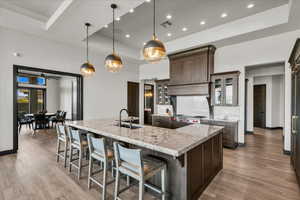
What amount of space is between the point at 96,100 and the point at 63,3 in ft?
A: 10.4

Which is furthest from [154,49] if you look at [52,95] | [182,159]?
[52,95]

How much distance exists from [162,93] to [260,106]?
5419 mm

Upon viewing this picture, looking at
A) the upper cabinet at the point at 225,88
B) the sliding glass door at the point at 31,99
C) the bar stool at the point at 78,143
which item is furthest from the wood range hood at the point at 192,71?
the sliding glass door at the point at 31,99

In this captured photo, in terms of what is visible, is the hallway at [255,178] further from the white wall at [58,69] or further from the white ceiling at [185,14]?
the white wall at [58,69]

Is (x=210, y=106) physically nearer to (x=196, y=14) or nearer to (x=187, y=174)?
(x=196, y=14)

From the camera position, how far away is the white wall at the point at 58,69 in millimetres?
3652

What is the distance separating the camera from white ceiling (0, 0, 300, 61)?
3.05 metres

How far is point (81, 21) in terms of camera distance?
11.2ft

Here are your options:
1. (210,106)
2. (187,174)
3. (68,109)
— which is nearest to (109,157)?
(187,174)

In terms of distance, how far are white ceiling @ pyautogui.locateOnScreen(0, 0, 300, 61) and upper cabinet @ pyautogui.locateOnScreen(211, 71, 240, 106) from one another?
1013mm

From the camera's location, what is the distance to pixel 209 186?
2.29m

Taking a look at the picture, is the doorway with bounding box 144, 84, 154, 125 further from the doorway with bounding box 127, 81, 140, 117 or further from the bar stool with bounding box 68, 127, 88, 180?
the bar stool with bounding box 68, 127, 88, 180

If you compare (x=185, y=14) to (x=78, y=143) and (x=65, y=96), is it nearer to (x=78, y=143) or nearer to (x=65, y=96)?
(x=78, y=143)

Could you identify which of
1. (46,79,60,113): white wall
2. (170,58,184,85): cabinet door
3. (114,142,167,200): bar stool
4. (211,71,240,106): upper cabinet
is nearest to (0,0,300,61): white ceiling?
(170,58,184,85): cabinet door
